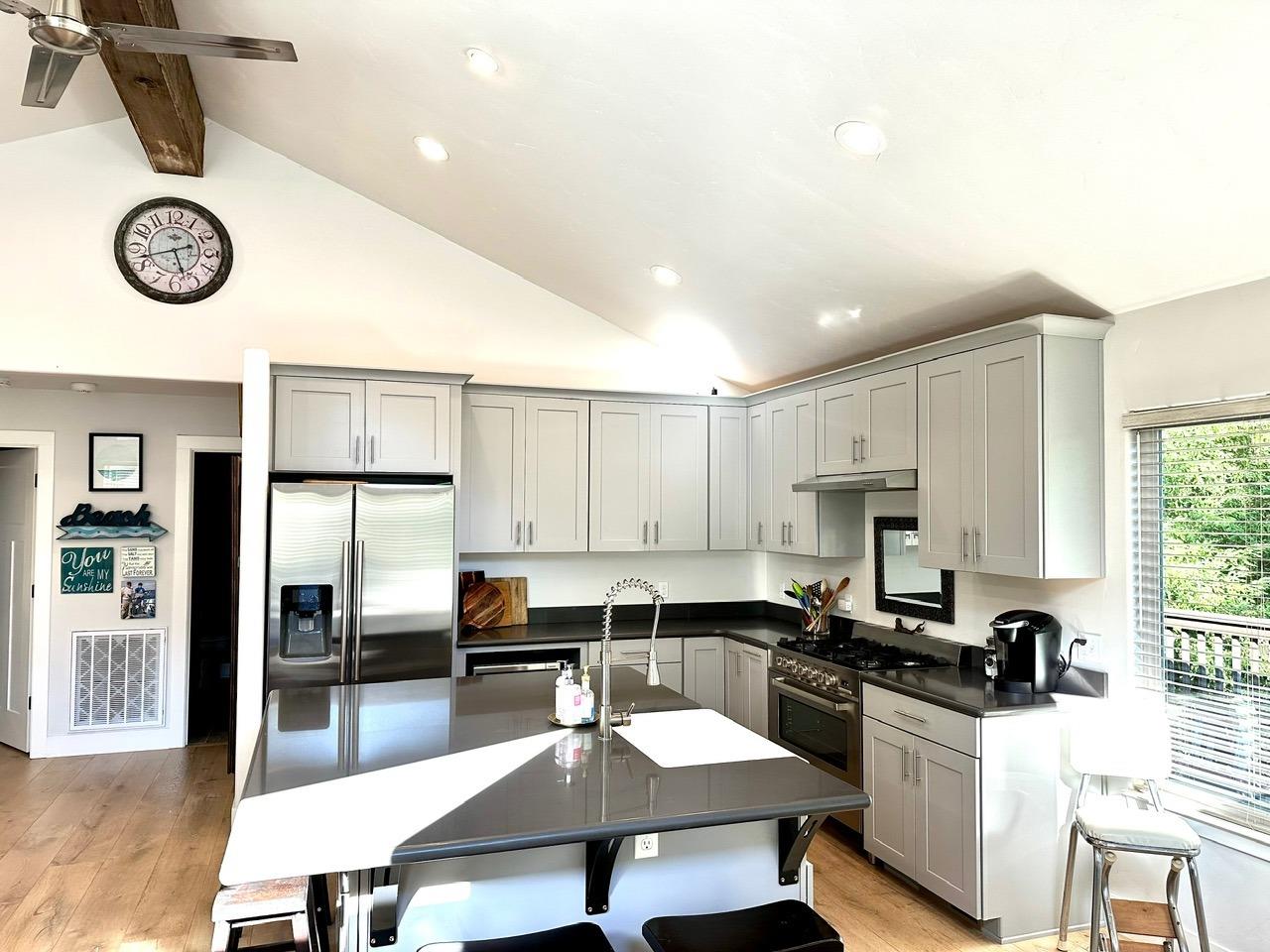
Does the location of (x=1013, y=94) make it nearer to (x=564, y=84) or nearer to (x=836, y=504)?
(x=564, y=84)

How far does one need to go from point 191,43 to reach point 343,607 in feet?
8.83

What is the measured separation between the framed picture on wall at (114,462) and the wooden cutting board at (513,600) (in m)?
2.50

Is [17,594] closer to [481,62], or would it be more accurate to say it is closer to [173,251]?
[173,251]

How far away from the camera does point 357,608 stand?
14.2ft

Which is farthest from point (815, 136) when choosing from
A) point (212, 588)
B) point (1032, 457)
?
point (212, 588)

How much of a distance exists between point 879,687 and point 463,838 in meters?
2.36

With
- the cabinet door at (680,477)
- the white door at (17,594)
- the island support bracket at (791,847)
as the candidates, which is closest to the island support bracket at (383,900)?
the island support bracket at (791,847)

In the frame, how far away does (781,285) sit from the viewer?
161 inches

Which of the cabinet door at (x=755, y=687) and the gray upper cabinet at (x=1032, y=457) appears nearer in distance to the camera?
the gray upper cabinet at (x=1032, y=457)

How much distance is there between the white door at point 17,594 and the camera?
18.4ft

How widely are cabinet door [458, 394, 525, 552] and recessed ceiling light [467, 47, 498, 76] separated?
83.0 inches

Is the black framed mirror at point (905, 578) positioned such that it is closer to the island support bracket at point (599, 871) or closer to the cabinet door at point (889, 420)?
the cabinet door at point (889, 420)

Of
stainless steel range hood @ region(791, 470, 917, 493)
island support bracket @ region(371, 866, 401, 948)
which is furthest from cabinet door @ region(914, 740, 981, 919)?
island support bracket @ region(371, 866, 401, 948)

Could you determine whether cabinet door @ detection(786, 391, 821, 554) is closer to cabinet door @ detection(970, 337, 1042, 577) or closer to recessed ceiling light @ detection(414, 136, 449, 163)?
cabinet door @ detection(970, 337, 1042, 577)
